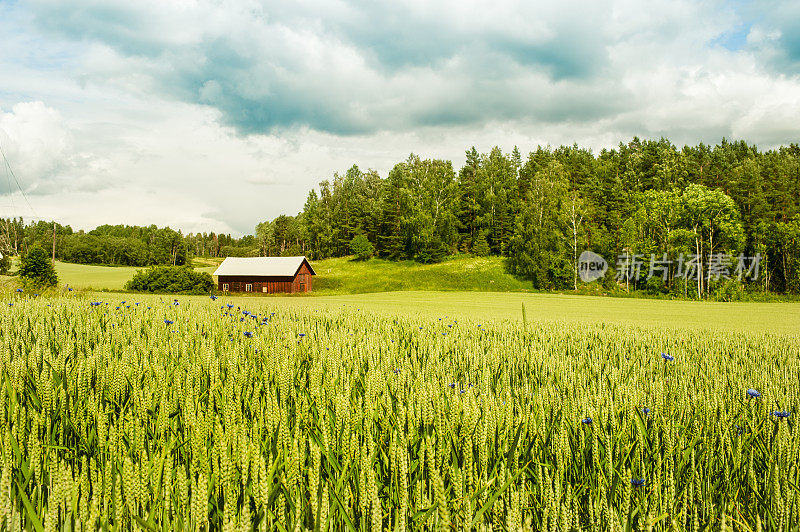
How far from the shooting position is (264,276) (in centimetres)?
5097

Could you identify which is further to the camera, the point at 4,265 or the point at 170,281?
the point at 4,265

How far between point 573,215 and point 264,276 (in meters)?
37.1

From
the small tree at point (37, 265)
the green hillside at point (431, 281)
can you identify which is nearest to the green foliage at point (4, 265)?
the green hillside at point (431, 281)

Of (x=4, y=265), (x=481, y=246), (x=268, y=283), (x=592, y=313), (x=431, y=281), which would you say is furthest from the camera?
(x=481, y=246)

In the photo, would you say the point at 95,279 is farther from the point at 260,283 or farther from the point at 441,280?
the point at 441,280

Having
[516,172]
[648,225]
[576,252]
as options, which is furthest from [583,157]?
[576,252]

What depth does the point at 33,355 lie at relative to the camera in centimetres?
371

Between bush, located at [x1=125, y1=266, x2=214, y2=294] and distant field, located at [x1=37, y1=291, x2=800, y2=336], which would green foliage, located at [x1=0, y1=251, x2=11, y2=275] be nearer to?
bush, located at [x1=125, y1=266, x2=214, y2=294]

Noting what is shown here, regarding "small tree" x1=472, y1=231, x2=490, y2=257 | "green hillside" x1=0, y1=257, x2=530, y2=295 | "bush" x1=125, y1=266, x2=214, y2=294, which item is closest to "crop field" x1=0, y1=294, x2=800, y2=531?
"green hillside" x1=0, y1=257, x2=530, y2=295

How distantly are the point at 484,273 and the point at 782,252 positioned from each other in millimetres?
32818

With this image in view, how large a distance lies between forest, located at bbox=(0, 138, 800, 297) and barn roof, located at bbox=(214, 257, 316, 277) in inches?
814

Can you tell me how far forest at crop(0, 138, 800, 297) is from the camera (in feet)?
153

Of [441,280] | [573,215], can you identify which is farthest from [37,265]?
[573,215]

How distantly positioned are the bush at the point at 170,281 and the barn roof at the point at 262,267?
25.4 ft
